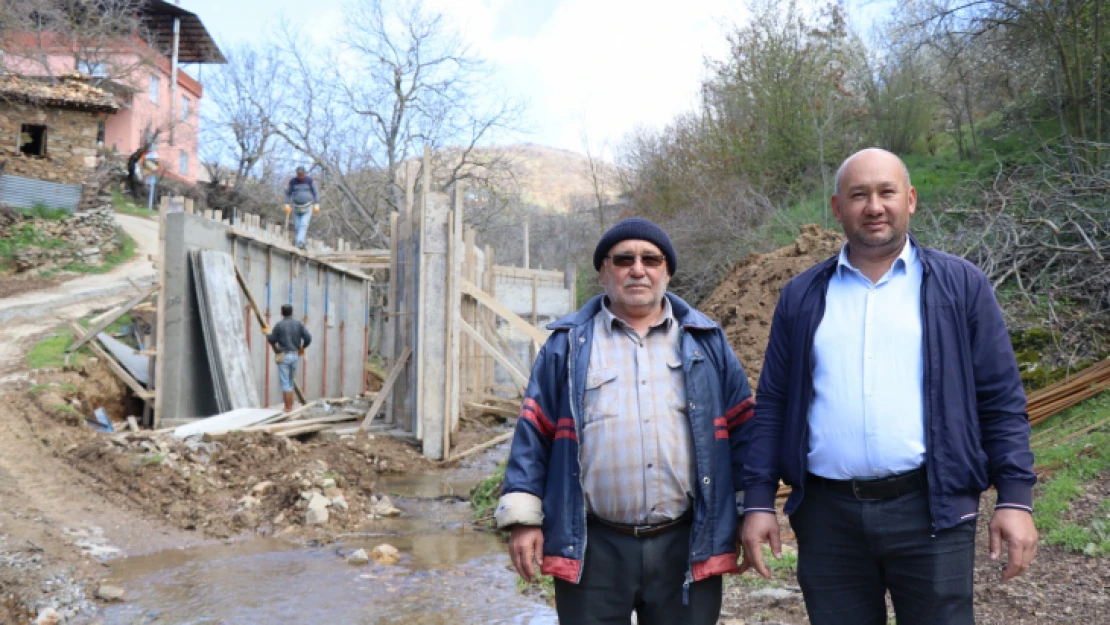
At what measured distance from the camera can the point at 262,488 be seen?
28.7 feet

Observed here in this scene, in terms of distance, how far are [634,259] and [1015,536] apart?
4.55 feet

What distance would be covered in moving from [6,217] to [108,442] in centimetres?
1659

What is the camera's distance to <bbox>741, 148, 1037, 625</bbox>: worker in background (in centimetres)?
250

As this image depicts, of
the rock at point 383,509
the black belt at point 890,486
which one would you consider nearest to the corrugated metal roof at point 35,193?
the rock at point 383,509

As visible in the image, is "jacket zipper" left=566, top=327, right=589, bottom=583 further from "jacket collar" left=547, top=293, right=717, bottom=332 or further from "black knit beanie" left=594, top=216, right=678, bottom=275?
"black knit beanie" left=594, top=216, right=678, bottom=275

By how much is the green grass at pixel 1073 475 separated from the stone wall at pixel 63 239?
21.4 metres

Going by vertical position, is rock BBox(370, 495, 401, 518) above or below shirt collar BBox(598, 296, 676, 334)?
below

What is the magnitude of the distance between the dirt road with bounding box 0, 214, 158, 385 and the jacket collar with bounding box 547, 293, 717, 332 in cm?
1078

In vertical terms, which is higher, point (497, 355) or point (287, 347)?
point (497, 355)

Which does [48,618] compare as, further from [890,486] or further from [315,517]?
[890,486]

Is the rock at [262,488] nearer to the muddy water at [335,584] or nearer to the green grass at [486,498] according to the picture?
the muddy water at [335,584]

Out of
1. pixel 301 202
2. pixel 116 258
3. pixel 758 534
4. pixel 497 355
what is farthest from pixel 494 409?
pixel 116 258

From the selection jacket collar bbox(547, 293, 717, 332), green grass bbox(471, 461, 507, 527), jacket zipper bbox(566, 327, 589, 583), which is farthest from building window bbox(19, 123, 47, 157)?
jacket zipper bbox(566, 327, 589, 583)

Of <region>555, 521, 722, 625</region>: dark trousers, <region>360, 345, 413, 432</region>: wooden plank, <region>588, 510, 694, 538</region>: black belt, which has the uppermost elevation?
<region>588, 510, 694, 538</region>: black belt
